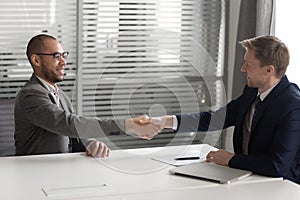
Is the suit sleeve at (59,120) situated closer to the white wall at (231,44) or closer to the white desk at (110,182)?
the white desk at (110,182)

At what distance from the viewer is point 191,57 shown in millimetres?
4672

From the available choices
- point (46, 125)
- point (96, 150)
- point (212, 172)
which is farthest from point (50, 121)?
point (212, 172)

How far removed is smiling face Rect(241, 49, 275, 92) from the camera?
2801 mm

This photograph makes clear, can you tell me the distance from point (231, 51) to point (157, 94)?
70cm

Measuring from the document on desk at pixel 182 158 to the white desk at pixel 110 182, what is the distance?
0.17 feet

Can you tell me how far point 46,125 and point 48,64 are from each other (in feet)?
1.39

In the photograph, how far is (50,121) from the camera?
9.68 ft

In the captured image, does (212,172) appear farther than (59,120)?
No

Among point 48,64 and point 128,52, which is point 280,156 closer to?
point 48,64

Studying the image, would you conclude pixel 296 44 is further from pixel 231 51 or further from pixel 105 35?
pixel 105 35

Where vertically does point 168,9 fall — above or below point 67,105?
above

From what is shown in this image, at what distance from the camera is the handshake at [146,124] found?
3.02 m

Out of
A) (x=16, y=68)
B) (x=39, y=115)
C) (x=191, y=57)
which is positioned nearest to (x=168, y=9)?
(x=191, y=57)

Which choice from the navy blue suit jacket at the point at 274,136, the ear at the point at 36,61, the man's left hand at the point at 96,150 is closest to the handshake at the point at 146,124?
the man's left hand at the point at 96,150
